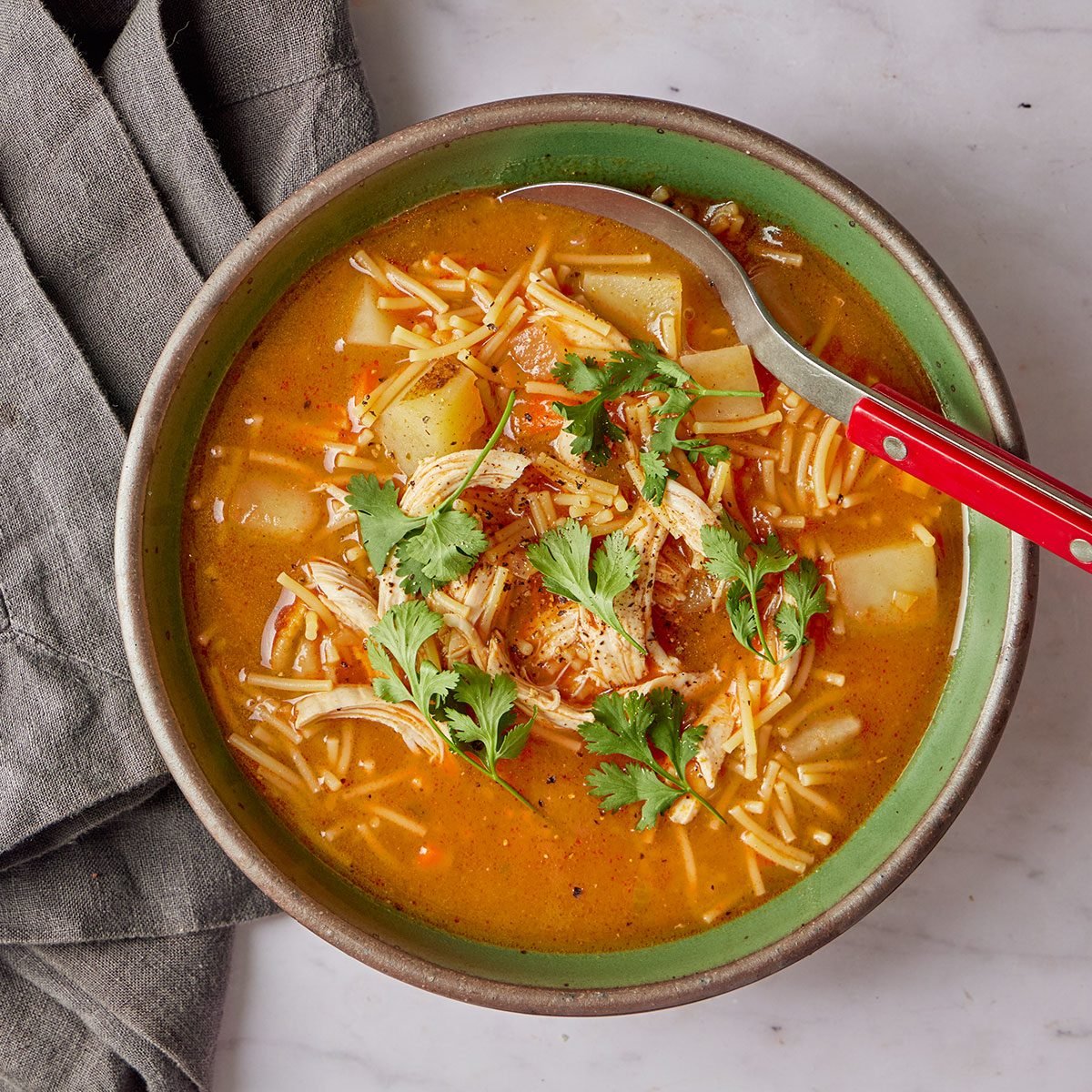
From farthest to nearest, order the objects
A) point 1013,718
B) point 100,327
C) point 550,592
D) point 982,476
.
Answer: point 1013,718
point 100,327
point 550,592
point 982,476

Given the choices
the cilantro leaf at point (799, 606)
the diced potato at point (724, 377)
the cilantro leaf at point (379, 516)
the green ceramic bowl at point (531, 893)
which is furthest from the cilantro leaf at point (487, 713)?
the diced potato at point (724, 377)

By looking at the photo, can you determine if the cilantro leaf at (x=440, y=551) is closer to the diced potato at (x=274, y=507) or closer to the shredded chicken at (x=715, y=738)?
the diced potato at (x=274, y=507)

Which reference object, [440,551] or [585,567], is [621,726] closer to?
[585,567]

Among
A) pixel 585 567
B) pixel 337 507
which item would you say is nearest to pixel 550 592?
pixel 585 567

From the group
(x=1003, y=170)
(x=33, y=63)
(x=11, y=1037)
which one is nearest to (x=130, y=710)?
(x=11, y=1037)

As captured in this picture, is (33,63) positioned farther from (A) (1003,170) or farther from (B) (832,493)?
(A) (1003,170)
